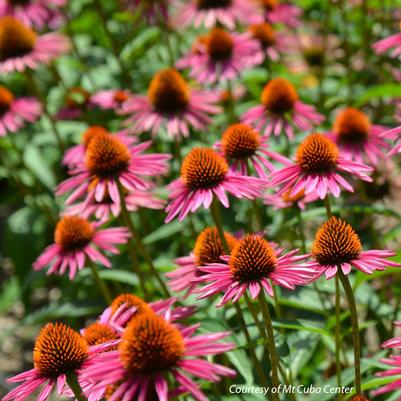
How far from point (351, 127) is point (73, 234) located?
1.12m

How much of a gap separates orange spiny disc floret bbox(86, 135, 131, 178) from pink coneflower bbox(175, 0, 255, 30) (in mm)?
1429

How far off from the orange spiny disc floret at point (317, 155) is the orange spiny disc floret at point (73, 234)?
79cm

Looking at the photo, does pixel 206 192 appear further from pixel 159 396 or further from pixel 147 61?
pixel 147 61

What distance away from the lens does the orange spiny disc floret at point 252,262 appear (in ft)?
5.34

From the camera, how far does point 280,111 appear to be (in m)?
2.78

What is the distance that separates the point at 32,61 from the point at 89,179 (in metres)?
1.33

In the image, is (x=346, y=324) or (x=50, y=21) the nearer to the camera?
(x=346, y=324)

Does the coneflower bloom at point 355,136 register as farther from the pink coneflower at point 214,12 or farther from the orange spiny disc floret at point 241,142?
the pink coneflower at point 214,12

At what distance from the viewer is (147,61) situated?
13.6 feet

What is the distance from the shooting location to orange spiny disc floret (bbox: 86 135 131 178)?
2217 millimetres

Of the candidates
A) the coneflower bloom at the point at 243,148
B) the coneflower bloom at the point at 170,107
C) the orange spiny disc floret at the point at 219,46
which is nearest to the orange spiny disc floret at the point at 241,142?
the coneflower bloom at the point at 243,148

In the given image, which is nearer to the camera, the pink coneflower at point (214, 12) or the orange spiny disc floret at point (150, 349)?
the orange spiny disc floret at point (150, 349)

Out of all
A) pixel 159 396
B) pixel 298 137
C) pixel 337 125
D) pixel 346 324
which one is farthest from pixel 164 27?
pixel 159 396

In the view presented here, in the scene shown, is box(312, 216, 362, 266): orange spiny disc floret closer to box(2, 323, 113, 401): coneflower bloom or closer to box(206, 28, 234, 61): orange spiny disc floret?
box(2, 323, 113, 401): coneflower bloom
